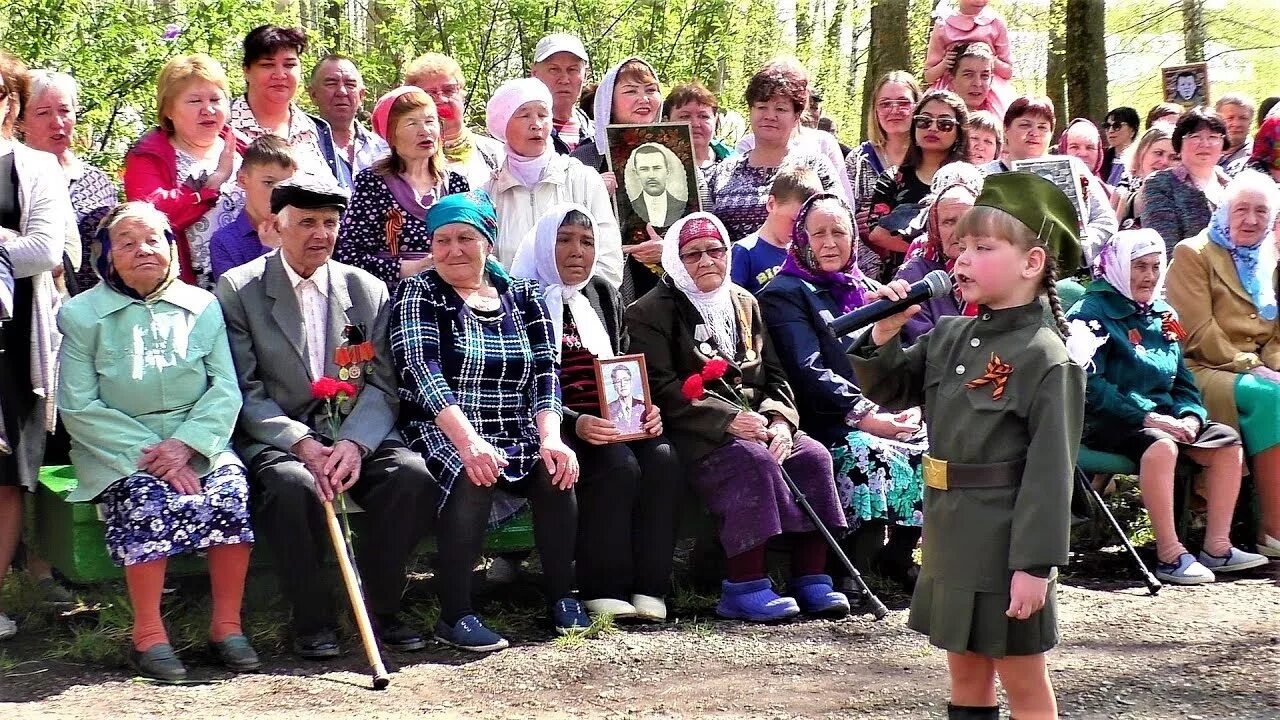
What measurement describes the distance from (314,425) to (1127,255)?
13.0 feet

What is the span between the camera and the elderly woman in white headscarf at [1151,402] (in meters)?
6.96

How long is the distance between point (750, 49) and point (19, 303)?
37.0 feet

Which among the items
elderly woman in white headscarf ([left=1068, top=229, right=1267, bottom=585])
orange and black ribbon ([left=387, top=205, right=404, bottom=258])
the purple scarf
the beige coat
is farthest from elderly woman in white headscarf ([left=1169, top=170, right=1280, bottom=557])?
orange and black ribbon ([left=387, top=205, right=404, bottom=258])

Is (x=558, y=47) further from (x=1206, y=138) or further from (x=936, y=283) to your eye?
(x=936, y=283)

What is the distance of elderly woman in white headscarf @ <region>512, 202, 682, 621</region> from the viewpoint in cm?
594

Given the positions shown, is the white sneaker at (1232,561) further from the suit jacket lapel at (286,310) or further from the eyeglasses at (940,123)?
the suit jacket lapel at (286,310)

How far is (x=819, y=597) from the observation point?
6113 mm

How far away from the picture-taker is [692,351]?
246 inches

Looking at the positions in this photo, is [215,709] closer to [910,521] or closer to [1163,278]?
[910,521]

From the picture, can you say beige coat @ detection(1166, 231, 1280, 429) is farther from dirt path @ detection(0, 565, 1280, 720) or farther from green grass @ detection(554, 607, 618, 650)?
green grass @ detection(554, 607, 618, 650)

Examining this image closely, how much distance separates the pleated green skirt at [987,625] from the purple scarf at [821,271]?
108 inches

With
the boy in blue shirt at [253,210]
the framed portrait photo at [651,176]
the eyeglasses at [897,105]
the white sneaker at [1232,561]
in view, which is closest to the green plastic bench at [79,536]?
the boy in blue shirt at [253,210]

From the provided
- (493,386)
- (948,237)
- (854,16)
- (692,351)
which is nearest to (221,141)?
(493,386)

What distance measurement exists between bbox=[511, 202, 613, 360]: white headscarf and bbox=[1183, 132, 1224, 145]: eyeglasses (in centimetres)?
448
